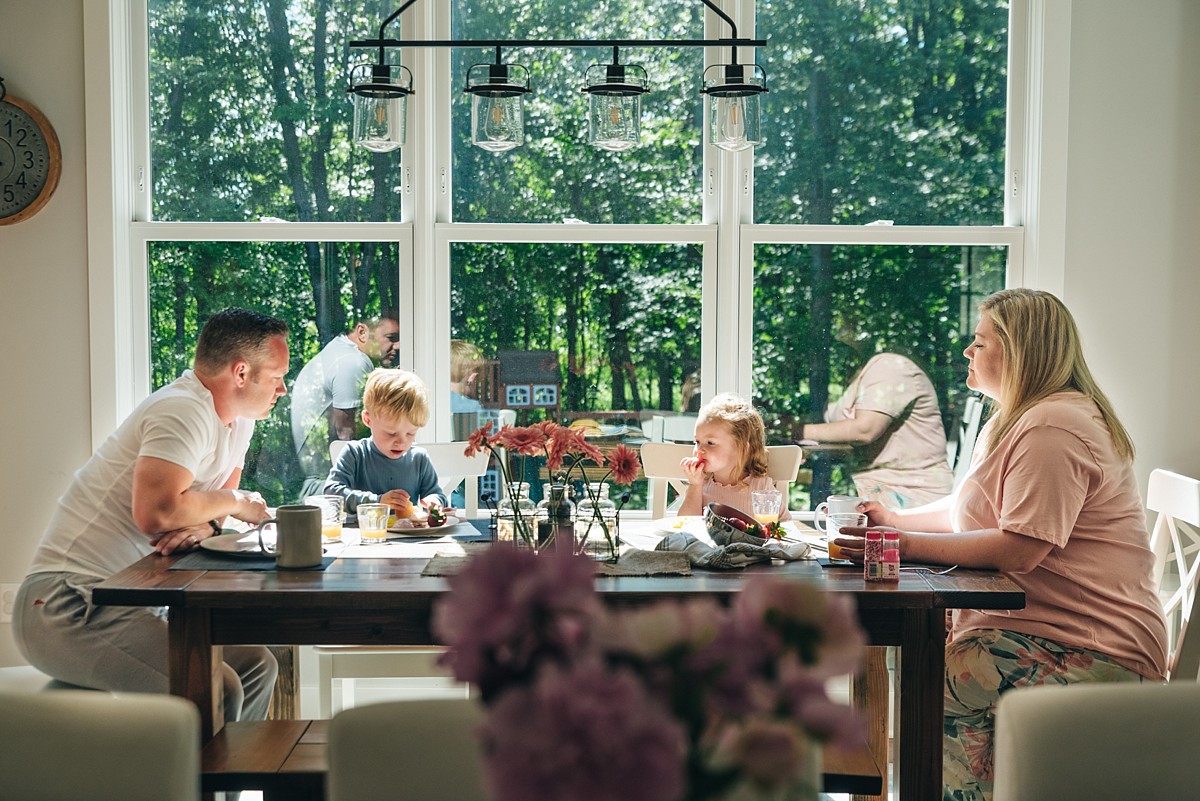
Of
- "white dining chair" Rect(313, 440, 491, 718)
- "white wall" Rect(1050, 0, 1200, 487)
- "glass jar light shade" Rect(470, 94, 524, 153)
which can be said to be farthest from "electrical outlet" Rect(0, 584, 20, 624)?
"white wall" Rect(1050, 0, 1200, 487)

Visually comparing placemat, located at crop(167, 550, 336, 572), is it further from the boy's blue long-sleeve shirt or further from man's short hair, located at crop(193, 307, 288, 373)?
the boy's blue long-sleeve shirt

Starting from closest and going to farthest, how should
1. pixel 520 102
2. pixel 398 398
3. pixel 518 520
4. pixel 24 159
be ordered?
1. pixel 518 520
2. pixel 520 102
3. pixel 398 398
4. pixel 24 159

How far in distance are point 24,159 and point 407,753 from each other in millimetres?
2992

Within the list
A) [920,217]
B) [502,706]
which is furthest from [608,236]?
[502,706]

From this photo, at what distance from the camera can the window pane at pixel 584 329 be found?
3766 millimetres

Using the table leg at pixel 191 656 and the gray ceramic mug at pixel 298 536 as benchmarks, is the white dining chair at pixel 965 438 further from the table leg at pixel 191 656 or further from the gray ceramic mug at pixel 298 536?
the table leg at pixel 191 656

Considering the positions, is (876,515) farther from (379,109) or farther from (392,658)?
(379,109)

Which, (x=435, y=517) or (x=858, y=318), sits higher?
(x=858, y=318)

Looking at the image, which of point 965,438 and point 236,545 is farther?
point 965,438

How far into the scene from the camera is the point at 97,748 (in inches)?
53.2

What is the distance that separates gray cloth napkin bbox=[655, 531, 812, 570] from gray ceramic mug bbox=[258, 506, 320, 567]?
0.74m

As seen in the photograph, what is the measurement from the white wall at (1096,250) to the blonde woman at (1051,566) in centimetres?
141

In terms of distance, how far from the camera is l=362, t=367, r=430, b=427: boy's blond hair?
10.4 ft

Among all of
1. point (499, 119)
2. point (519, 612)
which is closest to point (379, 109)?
point (499, 119)
